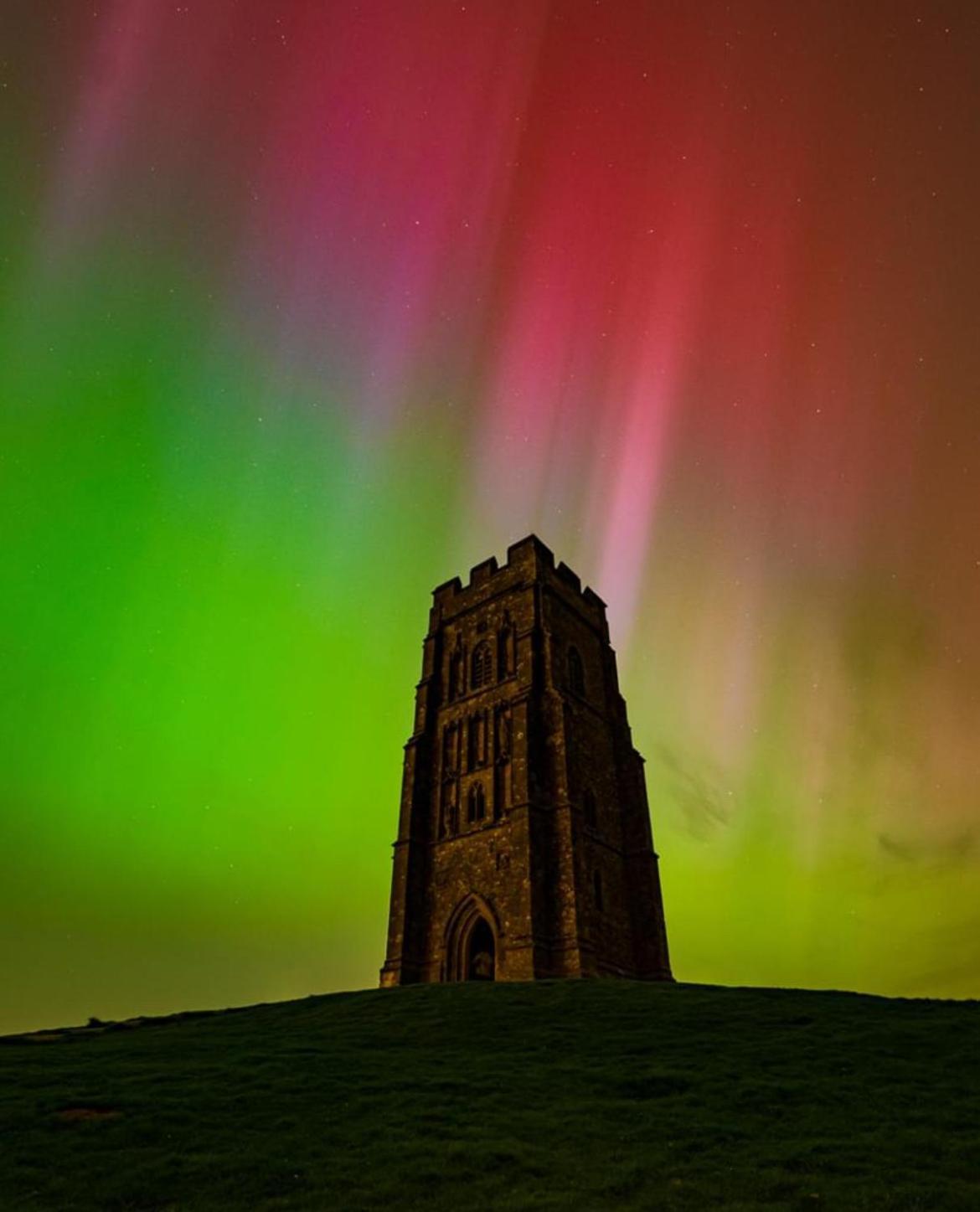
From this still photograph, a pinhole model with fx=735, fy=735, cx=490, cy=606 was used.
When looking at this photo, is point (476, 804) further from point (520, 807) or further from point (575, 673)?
point (575, 673)

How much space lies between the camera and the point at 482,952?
3612cm

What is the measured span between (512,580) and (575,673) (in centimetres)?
687

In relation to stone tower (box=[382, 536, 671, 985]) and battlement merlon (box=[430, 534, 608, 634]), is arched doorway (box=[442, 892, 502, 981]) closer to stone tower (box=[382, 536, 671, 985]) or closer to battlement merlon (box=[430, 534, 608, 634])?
stone tower (box=[382, 536, 671, 985])

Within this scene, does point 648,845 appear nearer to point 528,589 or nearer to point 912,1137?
point 528,589

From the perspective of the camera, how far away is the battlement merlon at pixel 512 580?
4475 centimetres

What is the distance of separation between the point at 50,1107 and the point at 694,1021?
1511 centimetres

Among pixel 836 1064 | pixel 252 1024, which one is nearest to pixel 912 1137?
pixel 836 1064

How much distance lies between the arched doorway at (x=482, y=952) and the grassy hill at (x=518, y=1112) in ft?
46.2

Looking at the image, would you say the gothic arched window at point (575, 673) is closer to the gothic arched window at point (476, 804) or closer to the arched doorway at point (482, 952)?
the gothic arched window at point (476, 804)

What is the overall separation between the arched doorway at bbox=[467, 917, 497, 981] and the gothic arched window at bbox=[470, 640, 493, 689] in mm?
12821

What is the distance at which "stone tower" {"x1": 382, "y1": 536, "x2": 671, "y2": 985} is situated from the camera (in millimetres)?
32969

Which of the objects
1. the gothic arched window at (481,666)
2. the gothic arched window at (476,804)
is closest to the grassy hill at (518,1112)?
the gothic arched window at (476,804)

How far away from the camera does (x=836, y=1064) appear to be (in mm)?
15367

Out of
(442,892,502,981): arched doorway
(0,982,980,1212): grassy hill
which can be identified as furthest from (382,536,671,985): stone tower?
(0,982,980,1212): grassy hill
